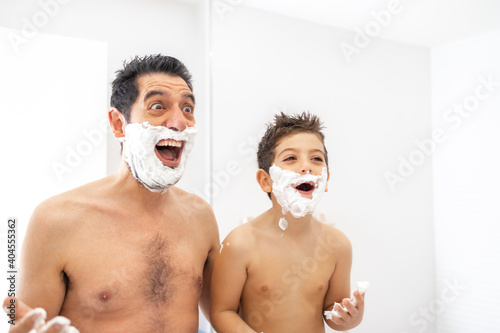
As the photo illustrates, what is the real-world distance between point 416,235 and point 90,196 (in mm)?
929

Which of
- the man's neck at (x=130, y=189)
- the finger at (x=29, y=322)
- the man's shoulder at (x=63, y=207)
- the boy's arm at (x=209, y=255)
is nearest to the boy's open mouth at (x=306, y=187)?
the boy's arm at (x=209, y=255)

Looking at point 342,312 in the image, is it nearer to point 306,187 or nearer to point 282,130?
point 306,187

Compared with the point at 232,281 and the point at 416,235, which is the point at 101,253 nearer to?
the point at 232,281

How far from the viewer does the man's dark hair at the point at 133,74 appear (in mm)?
822

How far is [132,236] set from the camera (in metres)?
0.81

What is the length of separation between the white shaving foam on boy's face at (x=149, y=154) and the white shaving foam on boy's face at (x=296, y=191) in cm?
24

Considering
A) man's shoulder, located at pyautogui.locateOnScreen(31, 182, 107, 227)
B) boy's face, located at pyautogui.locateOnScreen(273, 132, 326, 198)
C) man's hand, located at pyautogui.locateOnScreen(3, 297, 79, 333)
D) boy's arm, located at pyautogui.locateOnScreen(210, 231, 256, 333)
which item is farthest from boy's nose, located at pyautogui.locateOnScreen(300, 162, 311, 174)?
man's hand, located at pyautogui.locateOnScreen(3, 297, 79, 333)

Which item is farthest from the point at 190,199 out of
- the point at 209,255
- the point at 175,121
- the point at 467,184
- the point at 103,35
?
the point at 467,184

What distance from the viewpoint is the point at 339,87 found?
1.26 meters

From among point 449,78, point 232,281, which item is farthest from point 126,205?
point 449,78

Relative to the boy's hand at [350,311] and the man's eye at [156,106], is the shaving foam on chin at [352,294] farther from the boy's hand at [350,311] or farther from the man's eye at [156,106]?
the man's eye at [156,106]

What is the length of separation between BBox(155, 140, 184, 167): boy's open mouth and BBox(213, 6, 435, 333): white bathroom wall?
49cm

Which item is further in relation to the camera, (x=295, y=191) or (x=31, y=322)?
(x=295, y=191)

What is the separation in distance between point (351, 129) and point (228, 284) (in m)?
0.63
